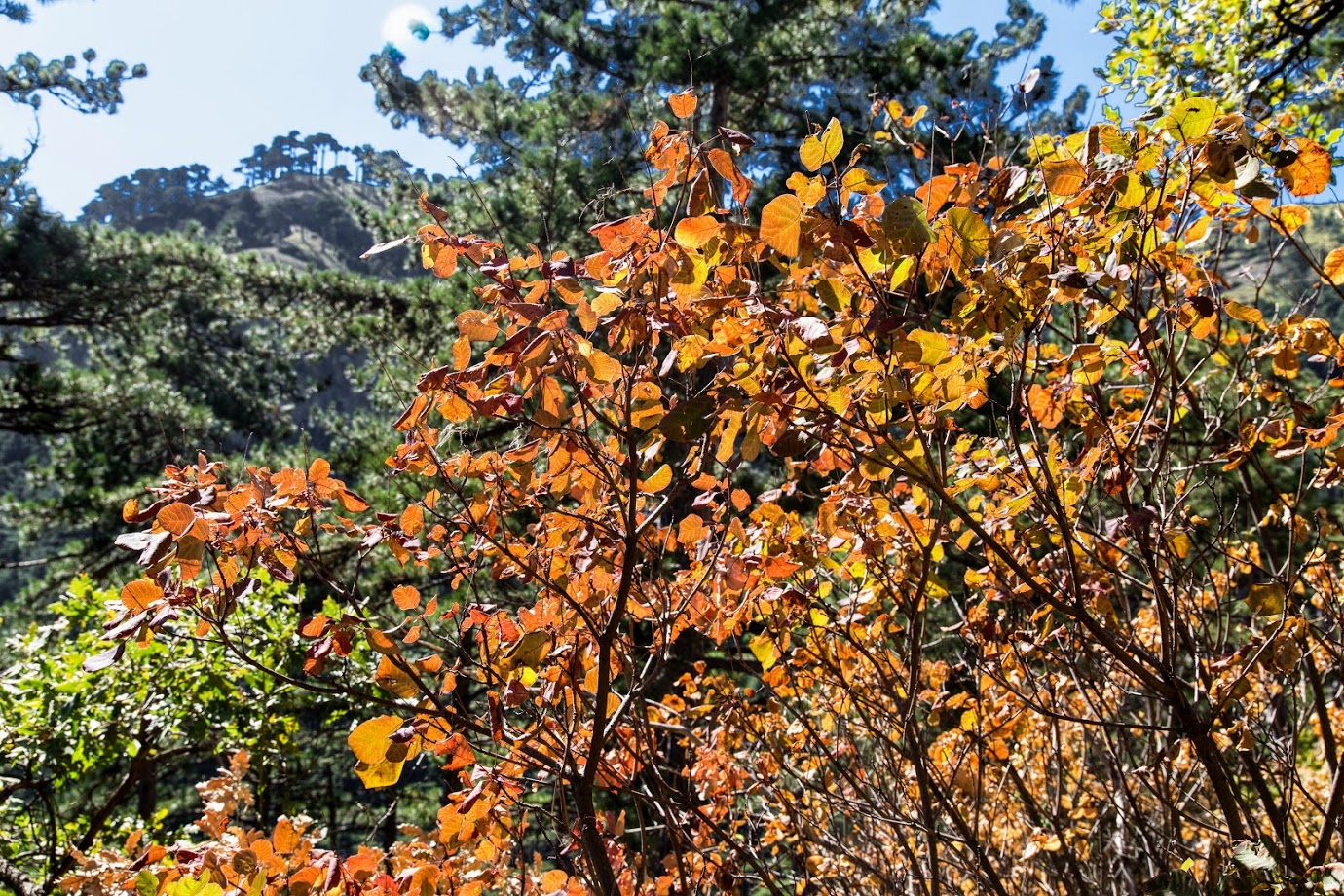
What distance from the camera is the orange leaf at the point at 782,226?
114cm

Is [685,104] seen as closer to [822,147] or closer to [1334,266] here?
[822,147]

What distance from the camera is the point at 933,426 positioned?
1.58 metres

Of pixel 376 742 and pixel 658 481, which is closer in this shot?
pixel 376 742

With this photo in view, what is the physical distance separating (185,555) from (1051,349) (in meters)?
2.39

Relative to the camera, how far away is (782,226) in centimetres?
114

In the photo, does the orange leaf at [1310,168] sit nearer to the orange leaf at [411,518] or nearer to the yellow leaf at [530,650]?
the yellow leaf at [530,650]

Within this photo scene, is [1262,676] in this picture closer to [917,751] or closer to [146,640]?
[917,751]

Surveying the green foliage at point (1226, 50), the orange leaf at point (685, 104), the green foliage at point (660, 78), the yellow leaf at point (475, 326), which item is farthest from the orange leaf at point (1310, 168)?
the green foliage at point (660, 78)

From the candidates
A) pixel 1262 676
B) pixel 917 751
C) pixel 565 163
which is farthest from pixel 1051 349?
pixel 565 163

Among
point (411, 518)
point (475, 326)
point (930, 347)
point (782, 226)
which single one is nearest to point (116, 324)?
point (411, 518)

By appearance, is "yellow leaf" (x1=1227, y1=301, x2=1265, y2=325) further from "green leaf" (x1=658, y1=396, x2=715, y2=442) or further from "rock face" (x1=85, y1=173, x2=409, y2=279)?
"rock face" (x1=85, y1=173, x2=409, y2=279)

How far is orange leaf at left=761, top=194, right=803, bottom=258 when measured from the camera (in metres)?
1.14

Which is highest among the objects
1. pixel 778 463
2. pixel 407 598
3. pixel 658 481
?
pixel 778 463

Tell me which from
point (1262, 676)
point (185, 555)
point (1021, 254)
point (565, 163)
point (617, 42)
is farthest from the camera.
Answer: point (617, 42)
